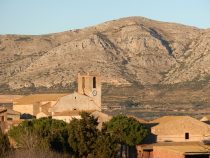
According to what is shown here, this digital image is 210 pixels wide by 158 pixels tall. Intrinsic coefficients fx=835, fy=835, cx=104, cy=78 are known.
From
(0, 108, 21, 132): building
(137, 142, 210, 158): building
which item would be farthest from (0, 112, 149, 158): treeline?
(0, 108, 21, 132): building

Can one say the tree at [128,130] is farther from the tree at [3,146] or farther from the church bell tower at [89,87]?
the tree at [3,146]

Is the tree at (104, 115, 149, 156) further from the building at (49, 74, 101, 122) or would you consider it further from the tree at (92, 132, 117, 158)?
the tree at (92, 132, 117, 158)

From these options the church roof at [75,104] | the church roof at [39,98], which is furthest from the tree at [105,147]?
the church roof at [39,98]

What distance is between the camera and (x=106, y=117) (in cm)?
7988

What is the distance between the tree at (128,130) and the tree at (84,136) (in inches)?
390

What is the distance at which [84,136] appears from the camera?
60.2 metres

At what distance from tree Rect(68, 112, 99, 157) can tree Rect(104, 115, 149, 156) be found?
390 inches

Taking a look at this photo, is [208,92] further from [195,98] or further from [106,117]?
[106,117]

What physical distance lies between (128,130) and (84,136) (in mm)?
12991

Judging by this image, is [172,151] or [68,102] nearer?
[172,151]

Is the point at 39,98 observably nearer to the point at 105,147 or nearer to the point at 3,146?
the point at 105,147

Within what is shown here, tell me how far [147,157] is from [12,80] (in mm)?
128843

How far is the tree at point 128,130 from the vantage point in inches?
2830

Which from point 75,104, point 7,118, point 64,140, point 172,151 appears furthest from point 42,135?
point 75,104
